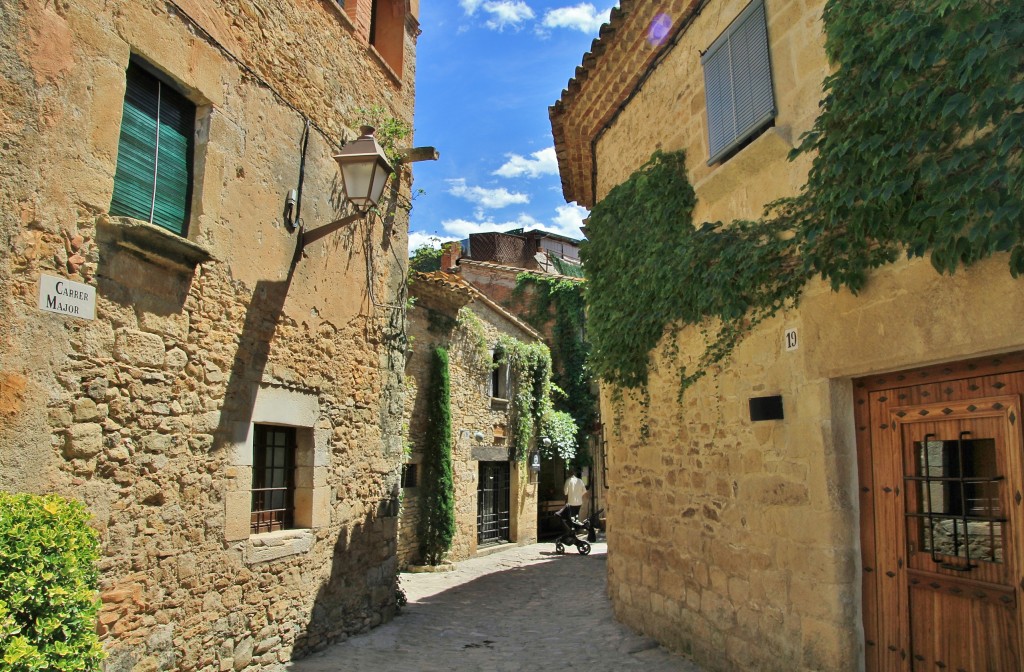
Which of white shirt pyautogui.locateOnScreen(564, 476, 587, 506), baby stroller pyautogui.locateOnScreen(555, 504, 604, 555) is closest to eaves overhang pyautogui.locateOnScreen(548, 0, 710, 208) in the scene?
white shirt pyautogui.locateOnScreen(564, 476, 587, 506)

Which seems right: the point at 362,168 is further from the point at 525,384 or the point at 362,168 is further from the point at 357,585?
the point at 525,384

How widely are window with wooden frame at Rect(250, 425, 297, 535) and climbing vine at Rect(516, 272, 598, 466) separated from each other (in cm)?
1430

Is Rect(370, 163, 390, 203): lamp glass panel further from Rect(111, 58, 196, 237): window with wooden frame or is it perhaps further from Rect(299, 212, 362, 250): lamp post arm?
Rect(111, 58, 196, 237): window with wooden frame

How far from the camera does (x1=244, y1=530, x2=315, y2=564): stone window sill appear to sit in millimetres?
5637

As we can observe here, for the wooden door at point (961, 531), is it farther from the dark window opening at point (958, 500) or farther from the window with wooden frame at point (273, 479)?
the window with wooden frame at point (273, 479)

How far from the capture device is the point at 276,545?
233 inches

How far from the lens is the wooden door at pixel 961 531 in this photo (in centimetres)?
349

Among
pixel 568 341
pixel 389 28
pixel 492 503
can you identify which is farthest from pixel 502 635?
pixel 568 341

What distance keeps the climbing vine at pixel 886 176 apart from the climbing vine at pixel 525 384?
11124 millimetres

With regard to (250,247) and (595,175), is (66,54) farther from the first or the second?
(595,175)

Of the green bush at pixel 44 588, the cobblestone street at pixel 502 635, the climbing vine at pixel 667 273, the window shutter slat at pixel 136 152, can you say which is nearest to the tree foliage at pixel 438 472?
the cobblestone street at pixel 502 635

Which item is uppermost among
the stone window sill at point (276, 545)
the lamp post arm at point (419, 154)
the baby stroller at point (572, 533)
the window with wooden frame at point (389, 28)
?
the window with wooden frame at point (389, 28)

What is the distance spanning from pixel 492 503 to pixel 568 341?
276 inches

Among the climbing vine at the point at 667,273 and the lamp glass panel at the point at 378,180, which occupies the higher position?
the lamp glass panel at the point at 378,180
